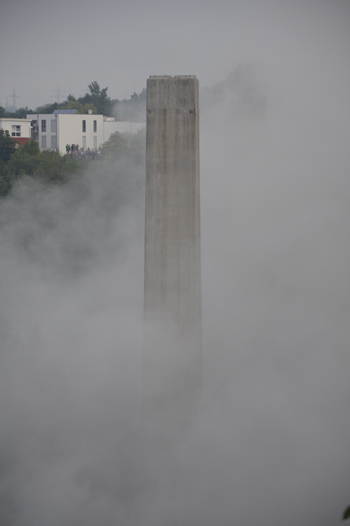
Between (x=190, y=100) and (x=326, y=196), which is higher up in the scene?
(x=190, y=100)

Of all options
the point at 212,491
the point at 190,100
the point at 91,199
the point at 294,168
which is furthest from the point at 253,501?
the point at 91,199

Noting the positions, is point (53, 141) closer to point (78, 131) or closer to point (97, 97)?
point (78, 131)

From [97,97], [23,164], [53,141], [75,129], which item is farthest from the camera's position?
[97,97]

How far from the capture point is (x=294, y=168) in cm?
1691

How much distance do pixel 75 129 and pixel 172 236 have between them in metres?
28.7

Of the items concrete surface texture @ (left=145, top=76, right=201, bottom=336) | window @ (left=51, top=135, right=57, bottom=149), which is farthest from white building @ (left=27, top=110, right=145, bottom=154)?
concrete surface texture @ (left=145, top=76, right=201, bottom=336)

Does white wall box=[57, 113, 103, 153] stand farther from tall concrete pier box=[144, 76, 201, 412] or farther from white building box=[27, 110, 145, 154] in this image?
tall concrete pier box=[144, 76, 201, 412]

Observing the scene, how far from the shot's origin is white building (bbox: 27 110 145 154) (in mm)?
35625

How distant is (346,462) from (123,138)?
952 inches

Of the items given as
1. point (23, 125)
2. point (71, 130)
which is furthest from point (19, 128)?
point (71, 130)

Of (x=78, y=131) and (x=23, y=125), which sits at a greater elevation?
(x=23, y=125)

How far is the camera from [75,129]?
35.9 meters

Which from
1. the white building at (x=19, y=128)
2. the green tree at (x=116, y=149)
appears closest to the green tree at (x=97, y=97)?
the white building at (x=19, y=128)

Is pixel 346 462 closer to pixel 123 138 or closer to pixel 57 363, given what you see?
pixel 57 363
